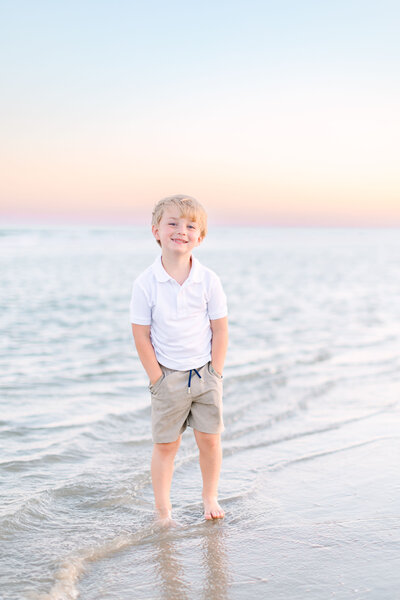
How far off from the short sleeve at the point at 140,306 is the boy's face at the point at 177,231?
11.5 inches

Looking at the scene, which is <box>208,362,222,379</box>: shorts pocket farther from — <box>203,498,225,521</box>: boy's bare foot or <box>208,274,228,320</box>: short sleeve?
<box>203,498,225,521</box>: boy's bare foot

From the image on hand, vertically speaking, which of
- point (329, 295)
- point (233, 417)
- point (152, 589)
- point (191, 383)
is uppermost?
point (329, 295)

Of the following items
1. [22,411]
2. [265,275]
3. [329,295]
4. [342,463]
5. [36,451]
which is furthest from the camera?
[265,275]

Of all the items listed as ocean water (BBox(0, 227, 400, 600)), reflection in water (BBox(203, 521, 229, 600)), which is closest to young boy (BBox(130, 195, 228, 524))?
reflection in water (BBox(203, 521, 229, 600))

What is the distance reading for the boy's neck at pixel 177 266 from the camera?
3.59 meters

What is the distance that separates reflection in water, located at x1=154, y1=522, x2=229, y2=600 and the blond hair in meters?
1.77

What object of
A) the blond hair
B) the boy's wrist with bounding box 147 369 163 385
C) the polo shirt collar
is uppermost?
the blond hair

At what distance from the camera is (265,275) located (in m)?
23.1

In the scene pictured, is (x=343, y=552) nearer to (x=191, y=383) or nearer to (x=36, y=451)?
(x=191, y=383)

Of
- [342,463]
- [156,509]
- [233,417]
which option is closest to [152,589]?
[156,509]

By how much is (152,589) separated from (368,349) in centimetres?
706

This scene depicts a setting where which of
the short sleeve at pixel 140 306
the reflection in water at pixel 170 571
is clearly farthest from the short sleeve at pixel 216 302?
the reflection in water at pixel 170 571

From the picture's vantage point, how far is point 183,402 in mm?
3648

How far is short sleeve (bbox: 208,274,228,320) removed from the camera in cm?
362
